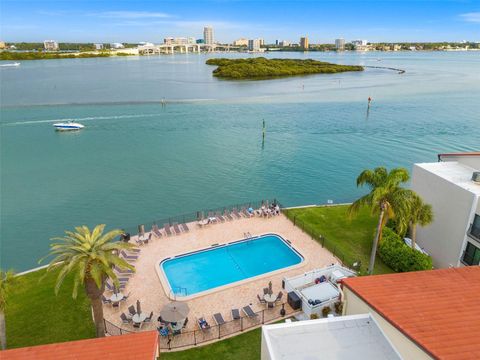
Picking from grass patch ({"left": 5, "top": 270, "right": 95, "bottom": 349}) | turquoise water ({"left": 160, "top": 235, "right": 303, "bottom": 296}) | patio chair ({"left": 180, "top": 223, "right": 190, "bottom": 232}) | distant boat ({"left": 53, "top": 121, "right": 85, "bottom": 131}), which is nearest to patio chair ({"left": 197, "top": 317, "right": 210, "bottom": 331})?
turquoise water ({"left": 160, "top": 235, "right": 303, "bottom": 296})

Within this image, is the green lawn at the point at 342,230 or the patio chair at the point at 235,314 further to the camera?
the green lawn at the point at 342,230

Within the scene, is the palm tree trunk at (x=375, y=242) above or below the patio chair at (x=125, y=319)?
above

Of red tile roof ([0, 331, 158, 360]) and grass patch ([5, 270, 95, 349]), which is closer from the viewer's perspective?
red tile roof ([0, 331, 158, 360])

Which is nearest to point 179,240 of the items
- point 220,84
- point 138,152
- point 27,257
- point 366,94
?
point 27,257

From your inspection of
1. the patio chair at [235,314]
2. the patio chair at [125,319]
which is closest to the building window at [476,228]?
the patio chair at [235,314]

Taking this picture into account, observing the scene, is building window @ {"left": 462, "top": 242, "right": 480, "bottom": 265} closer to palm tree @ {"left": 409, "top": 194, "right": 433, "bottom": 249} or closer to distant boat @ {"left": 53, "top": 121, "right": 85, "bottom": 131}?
palm tree @ {"left": 409, "top": 194, "right": 433, "bottom": 249}

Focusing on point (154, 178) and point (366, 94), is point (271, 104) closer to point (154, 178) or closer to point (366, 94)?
point (366, 94)

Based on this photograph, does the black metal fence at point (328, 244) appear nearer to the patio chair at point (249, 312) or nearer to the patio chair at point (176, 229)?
the patio chair at point (249, 312)

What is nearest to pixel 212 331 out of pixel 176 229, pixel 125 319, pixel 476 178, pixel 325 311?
pixel 125 319
